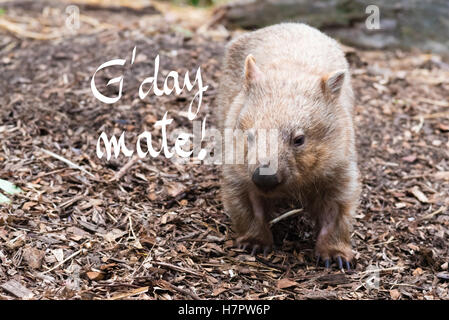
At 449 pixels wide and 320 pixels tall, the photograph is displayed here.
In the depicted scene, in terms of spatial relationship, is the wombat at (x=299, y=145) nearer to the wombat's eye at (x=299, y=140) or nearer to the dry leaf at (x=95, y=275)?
the wombat's eye at (x=299, y=140)

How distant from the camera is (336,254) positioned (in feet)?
20.0

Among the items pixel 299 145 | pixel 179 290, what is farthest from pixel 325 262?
pixel 179 290

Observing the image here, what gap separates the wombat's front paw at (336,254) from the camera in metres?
6.04

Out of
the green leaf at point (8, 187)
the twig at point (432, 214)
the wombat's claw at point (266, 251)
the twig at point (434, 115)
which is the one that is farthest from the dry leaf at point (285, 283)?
the twig at point (434, 115)

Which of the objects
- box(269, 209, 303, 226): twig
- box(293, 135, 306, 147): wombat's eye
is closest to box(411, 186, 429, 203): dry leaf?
box(269, 209, 303, 226): twig

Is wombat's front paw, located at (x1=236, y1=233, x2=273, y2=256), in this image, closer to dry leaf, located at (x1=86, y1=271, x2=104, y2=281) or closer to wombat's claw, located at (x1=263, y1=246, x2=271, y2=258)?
wombat's claw, located at (x1=263, y1=246, x2=271, y2=258)

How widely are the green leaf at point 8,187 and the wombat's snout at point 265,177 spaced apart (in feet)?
8.54

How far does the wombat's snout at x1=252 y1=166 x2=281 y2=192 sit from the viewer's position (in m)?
5.05

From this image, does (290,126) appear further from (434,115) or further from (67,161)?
(434,115)
